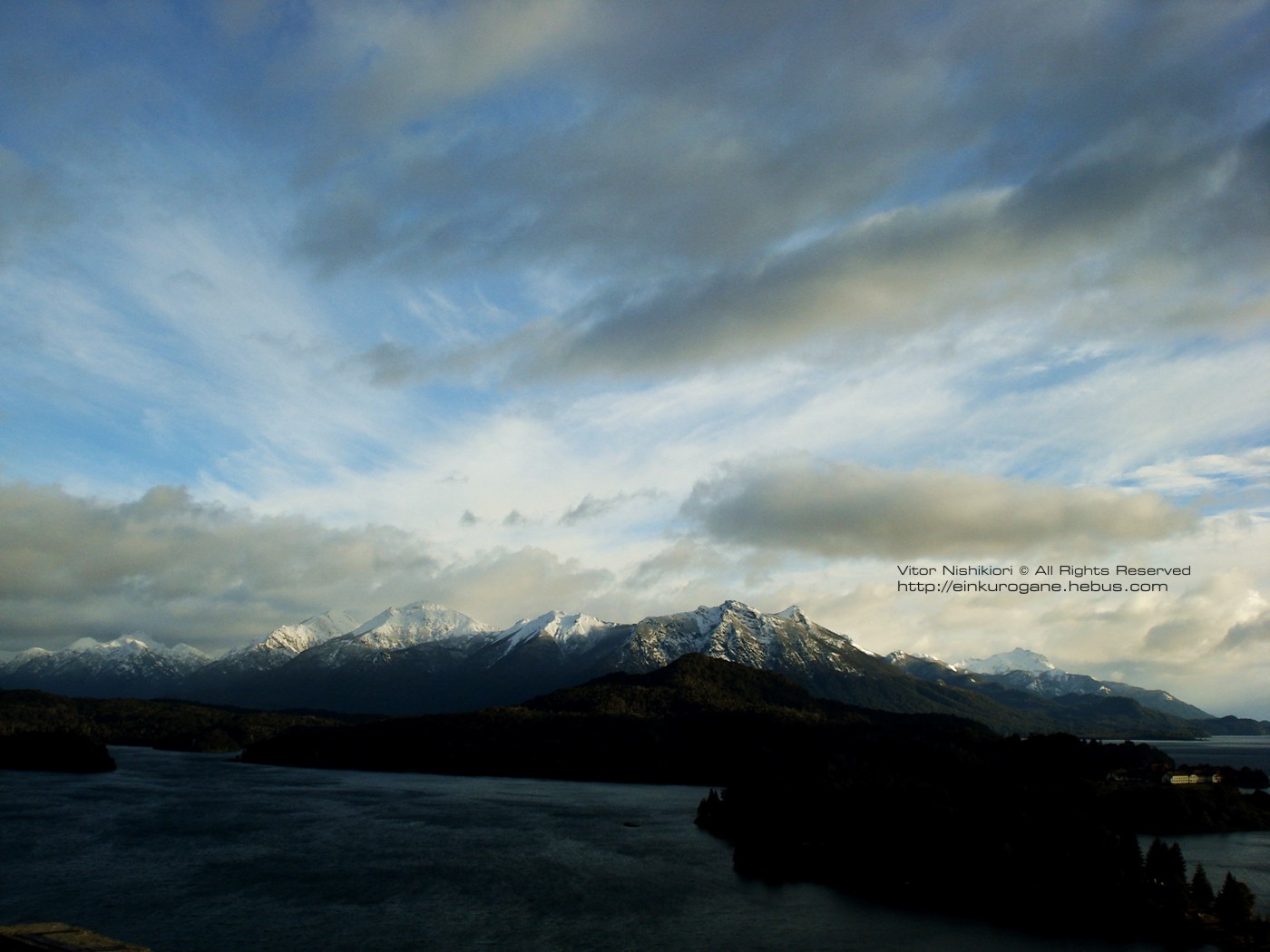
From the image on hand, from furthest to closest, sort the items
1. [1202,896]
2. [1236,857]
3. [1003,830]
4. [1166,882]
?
1. [1236,857]
2. [1003,830]
3. [1166,882]
4. [1202,896]

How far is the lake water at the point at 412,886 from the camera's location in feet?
230

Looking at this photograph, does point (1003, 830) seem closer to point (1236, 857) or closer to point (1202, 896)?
point (1202, 896)

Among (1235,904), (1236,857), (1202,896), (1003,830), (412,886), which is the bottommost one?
(412,886)

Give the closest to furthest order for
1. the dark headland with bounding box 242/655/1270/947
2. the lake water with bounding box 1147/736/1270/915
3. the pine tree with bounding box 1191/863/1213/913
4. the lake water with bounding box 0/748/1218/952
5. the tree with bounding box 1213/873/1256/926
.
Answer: the lake water with bounding box 0/748/1218/952, the tree with bounding box 1213/873/1256/926, the pine tree with bounding box 1191/863/1213/913, the dark headland with bounding box 242/655/1270/947, the lake water with bounding box 1147/736/1270/915

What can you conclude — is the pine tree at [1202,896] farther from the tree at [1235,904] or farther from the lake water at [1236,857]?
the lake water at [1236,857]

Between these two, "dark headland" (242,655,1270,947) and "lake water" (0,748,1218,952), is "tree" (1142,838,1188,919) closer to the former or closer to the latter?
"dark headland" (242,655,1270,947)

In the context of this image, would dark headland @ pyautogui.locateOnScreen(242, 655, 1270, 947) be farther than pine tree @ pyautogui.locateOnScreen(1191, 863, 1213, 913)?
Yes

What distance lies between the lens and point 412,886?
8769 centimetres

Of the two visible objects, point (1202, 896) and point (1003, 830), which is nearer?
point (1202, 896)

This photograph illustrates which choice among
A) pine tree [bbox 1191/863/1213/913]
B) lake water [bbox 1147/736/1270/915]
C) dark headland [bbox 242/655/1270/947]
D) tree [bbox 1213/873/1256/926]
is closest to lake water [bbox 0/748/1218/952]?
dark headland [bbox 242/655/1270/947]

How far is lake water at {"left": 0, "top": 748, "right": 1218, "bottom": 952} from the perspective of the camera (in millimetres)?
70062

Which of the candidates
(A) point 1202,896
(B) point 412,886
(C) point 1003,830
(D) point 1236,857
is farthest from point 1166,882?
(B) point 412,886

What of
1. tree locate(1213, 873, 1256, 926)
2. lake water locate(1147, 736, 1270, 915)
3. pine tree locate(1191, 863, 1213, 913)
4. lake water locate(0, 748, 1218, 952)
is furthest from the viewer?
lake water locate(1147, 736, 1270, 915)

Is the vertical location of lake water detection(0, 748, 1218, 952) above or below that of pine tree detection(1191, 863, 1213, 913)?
below
